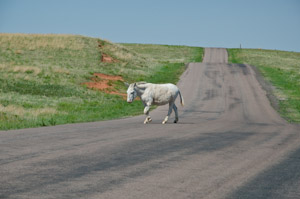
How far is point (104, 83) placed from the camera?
48625 millimetres

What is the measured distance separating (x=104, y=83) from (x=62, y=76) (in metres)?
4.42

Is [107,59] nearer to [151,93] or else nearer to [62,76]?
[62,76]

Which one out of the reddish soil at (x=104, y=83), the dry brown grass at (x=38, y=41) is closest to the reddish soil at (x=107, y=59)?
the dry brown grass at (x=38, y=41)

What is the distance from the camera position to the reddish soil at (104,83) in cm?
4514

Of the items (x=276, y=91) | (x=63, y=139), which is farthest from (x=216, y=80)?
(x=63, y=139)

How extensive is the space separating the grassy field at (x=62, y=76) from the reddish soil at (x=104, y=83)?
76 centimetres

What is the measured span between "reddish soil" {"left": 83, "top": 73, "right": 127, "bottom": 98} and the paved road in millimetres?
26805

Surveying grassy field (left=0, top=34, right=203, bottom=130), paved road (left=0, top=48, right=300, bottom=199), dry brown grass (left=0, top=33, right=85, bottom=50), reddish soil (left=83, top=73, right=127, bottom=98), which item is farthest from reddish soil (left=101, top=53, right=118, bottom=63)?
paved road (left=0, top=48, right=300, bottom=199)

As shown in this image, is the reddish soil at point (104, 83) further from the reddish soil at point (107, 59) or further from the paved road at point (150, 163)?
the paved road at point (150, 163)

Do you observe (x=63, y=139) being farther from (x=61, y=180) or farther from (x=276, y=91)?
(x=276, y=91)

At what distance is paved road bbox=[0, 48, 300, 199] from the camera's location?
26.7 ft

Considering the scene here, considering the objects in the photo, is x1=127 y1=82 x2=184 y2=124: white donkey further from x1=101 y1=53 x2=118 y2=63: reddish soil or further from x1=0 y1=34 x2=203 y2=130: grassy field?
x1=101 y1=53 x2=118 y2=63: reddish soil

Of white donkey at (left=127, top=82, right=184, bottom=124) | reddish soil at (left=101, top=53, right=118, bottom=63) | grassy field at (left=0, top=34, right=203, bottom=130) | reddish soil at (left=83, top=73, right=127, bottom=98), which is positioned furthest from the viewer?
reddish soil at (left=101, top=53, right=118, bottom=63)

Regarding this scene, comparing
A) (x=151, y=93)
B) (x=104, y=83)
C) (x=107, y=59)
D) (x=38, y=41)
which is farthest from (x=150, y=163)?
(x=38, y=41)
